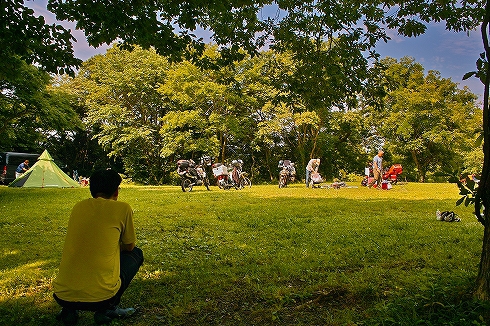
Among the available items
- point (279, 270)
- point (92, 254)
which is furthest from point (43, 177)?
point (92, 254)

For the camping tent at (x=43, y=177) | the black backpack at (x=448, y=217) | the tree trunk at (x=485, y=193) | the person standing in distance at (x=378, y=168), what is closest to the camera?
the tree trunk at (x=485, y=193)

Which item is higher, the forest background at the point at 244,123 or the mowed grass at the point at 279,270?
the forest background at the point at 244,123

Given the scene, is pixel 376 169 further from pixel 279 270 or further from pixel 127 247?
pixel 127 247

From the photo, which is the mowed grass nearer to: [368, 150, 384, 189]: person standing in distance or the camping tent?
[368, 150, 384, 189]: person standing in distance

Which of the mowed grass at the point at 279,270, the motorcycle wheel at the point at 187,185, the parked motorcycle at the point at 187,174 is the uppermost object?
the parked motorcycle at the point at 187,174

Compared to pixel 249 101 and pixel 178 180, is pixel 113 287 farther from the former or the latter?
pixel 178 180

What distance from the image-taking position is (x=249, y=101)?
2520cm

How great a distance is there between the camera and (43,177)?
17859 mm

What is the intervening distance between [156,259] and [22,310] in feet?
6.01

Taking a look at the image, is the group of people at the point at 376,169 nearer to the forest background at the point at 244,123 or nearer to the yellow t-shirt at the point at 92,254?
the forest background at the point at 244,123

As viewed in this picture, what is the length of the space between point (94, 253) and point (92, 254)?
1 cm

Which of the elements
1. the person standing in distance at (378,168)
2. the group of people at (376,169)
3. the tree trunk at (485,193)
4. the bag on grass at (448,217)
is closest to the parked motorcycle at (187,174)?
the group of people at (376,169)

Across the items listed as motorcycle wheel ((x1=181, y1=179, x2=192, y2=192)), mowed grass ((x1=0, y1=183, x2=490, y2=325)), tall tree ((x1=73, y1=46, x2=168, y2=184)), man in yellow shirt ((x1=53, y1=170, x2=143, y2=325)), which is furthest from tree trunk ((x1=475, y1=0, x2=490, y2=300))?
tall tree ((x1=73, y1=46, x2=168, y2=184))

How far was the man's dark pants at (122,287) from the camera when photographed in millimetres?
2639
